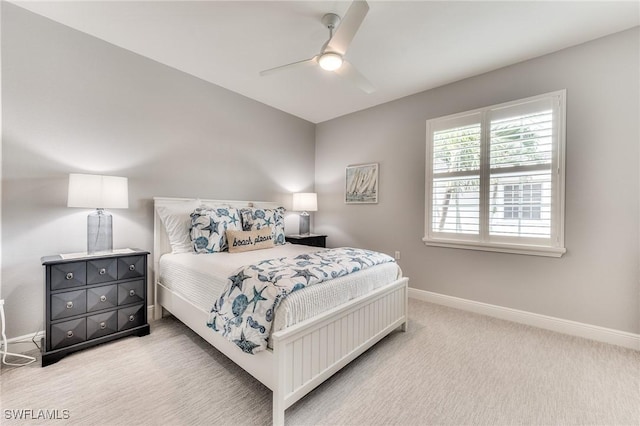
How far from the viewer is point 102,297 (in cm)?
221

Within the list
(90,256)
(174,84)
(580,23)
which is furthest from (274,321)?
(580,23)

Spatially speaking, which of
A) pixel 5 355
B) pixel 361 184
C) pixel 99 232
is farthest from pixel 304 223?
pixel 5 355

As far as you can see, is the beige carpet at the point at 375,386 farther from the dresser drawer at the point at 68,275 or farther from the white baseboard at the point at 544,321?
the dresser drawer at the point at 68,275

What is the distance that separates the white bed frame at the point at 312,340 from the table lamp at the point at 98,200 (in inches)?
28.5

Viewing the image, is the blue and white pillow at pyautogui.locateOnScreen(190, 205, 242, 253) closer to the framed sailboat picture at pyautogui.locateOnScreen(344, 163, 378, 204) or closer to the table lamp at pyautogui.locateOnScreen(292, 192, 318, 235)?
the table lamp at pyautogui.locateOnScreen(292, 192, 318, 235)

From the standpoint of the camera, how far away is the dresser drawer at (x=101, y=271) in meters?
2.14

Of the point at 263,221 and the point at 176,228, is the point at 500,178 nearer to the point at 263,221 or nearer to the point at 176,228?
the point at 263,221

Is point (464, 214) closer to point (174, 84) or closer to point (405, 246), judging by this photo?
point (405, 246)

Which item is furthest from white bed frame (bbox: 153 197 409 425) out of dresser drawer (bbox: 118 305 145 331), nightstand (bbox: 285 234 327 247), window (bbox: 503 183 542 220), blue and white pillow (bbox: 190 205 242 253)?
nightstand (bbox: 285 234 327 247)

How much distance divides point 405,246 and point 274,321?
260 cm

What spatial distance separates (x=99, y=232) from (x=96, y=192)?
405 mm

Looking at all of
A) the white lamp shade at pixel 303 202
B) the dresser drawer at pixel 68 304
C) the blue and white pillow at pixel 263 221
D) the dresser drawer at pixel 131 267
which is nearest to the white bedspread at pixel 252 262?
the dresser drawer at pixel 131 267

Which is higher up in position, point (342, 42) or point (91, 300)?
point (342, 42)

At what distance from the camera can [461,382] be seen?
1.82 m
